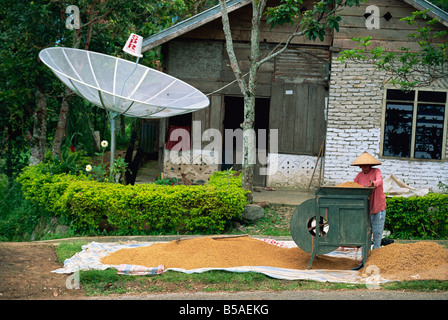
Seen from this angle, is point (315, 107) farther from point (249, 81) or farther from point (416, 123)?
point (249, 81)

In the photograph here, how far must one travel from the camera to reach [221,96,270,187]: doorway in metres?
14.2

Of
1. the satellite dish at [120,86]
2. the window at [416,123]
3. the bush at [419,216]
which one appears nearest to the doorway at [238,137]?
the window at [416,123]

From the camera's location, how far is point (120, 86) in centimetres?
1014

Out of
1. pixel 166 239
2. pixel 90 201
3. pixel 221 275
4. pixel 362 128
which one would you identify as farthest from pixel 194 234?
pixel 362 128

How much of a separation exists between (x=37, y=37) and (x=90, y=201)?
5417mm

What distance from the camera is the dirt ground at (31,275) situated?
18.9 ft

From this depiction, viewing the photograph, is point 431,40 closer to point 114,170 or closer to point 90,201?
point 114,170

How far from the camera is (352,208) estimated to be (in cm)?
668

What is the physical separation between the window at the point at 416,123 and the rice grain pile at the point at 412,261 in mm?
6284

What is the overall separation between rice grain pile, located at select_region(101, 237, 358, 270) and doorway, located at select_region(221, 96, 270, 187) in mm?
6096

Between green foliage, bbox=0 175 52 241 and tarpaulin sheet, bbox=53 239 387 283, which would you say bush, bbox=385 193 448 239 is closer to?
tarpaulin sheet, bbox=53 239 387 283

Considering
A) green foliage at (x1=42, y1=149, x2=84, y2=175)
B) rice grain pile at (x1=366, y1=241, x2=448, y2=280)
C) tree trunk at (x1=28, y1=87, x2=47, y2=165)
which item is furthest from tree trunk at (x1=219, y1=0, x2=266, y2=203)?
tree trunk at (x1=28, y1=87, x2=47, y2=165)

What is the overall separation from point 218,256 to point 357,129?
705 cm

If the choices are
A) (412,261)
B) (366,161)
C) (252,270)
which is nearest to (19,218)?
(252,270)
